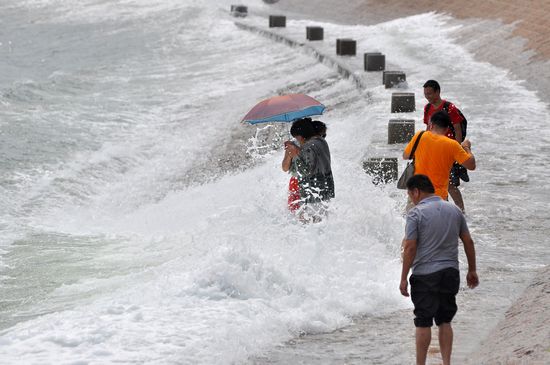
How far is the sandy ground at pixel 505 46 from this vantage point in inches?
301

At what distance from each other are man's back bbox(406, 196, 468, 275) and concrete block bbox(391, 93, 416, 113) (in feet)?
38.6

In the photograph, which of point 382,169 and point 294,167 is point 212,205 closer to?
point 382,169

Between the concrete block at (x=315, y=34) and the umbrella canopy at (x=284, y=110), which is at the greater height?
the umbrella canopy at (x=284, y=110)

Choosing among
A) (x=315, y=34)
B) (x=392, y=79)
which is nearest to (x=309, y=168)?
(x=392, y=79)

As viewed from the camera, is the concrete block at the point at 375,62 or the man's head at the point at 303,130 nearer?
the man's head at the point at 303,130

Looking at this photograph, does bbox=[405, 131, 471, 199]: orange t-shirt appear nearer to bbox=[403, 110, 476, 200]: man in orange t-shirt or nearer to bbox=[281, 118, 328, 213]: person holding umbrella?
bbox=[403, 110, 476, 200]: man in orange t-shirt

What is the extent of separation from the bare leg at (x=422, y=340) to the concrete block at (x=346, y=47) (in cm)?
2109

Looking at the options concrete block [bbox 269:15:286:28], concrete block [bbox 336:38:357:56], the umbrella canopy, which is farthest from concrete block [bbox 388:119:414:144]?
concrete block [bbox 269:15:286:28]

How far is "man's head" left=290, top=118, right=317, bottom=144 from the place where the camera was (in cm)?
1010

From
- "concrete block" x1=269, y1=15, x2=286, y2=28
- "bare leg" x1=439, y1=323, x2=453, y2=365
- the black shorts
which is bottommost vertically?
"concrete block" x1=269, y1=15, x2=286, y2=28

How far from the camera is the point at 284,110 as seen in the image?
1090cm

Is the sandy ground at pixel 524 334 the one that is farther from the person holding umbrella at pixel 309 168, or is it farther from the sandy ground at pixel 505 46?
the person holding umbrella at pixel 309 168

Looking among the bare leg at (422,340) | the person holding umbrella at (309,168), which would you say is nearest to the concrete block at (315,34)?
the person holding umbrella at (309,168)

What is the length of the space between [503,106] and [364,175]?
733 centimetres
